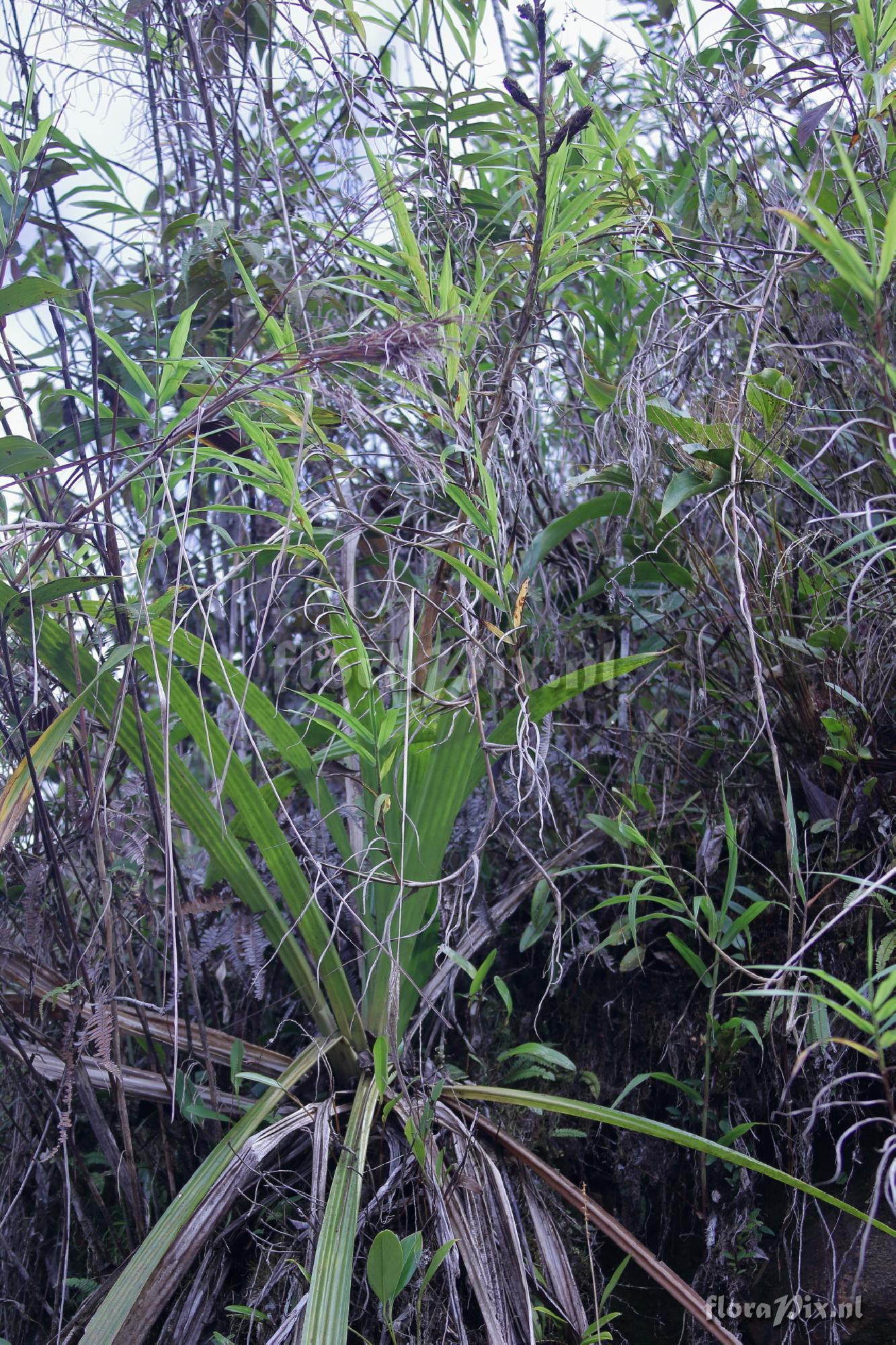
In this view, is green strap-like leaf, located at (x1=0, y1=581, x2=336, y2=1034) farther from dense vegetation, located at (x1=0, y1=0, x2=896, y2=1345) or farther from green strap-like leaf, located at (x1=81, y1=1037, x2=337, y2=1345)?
green strap-like leaf, located at (x1=81, y1=1037, x2=337, y2=1345)

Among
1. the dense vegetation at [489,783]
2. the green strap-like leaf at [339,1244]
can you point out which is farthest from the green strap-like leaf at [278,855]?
the green strap-like leaf at [339,1244]

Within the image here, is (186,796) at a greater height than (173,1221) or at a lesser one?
greater

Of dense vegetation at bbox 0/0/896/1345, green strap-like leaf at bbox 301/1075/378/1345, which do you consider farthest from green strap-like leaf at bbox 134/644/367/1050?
green strap-like leaf at bbox 301/1075/378/1345

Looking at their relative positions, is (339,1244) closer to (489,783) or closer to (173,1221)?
(173,1221)

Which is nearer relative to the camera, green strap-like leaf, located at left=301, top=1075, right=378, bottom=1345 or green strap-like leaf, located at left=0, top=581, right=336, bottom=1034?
green strap-like leaf, located at left=301, top=1075, right=378, bottom=1345

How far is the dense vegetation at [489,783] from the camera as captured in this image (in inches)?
36.9

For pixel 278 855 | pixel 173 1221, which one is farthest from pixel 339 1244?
pixel 278 855

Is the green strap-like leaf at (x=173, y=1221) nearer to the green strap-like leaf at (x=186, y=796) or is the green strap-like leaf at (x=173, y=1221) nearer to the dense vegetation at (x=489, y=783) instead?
the dense vegetation at (x=489, y=783)

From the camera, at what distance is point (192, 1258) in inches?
35.9

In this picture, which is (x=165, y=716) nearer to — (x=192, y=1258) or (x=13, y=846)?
(x=13, y=846)

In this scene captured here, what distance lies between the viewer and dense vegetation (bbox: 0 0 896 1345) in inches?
36.9

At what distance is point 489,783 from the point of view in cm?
109

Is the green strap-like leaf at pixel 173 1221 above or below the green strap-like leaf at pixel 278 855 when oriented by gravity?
below

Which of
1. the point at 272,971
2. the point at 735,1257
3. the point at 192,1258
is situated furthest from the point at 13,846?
the point at 735,1257
